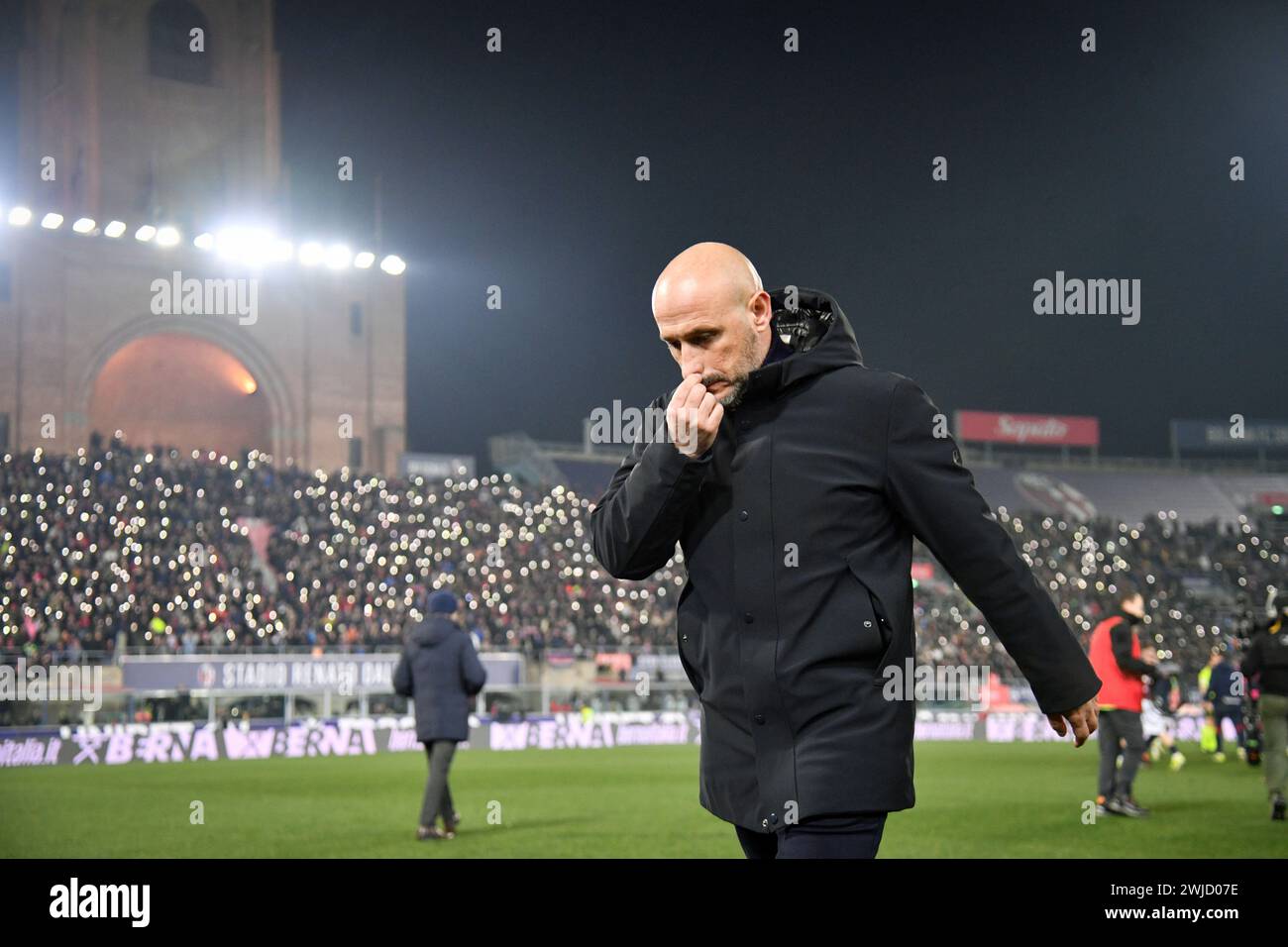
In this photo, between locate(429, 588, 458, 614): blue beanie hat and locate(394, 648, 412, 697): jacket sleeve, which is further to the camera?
locate(394, 648, 412, 697): jacket sleeve

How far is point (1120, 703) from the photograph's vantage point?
12.6 meters

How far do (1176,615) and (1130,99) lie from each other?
17.9 metres

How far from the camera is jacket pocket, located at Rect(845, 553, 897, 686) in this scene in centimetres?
334

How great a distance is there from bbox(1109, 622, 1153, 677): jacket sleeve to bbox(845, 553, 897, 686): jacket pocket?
988 cm

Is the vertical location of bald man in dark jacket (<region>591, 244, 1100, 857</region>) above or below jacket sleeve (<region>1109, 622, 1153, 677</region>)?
above

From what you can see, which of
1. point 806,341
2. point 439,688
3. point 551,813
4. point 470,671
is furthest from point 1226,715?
point 806,341

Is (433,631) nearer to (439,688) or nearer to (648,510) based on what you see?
(439,688)

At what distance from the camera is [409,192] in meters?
51.1
